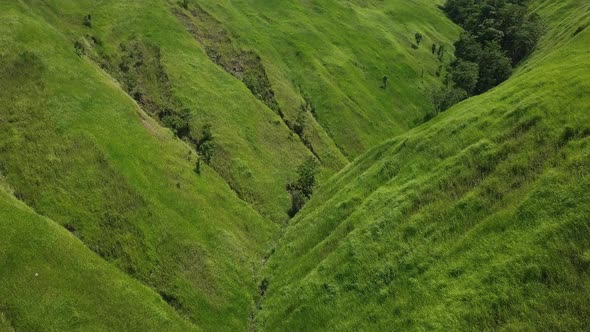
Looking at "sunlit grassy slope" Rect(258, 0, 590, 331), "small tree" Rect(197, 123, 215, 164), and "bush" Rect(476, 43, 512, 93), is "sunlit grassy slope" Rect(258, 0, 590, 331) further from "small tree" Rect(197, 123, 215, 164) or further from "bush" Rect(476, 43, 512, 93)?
"bush" Rect(476, 43, 512, 93)

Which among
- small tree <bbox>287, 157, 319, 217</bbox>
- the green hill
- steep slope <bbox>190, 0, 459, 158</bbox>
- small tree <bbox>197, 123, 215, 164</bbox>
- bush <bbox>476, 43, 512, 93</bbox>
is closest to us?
the green hill

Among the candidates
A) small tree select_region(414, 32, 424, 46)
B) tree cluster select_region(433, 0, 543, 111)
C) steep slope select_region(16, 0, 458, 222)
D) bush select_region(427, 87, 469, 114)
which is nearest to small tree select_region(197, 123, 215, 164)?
steep slope select_region(16, 0, 458, 222)

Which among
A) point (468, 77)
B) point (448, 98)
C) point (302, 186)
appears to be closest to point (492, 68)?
point (468, 77)

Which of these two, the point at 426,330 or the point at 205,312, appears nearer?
the point at 426,330

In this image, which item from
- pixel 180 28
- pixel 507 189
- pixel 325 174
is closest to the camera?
pixel 507 189

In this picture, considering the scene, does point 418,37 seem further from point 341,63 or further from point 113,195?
point 113,195

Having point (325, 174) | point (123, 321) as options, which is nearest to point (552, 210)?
point (123, 321)

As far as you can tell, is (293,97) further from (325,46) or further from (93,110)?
(93,110)
